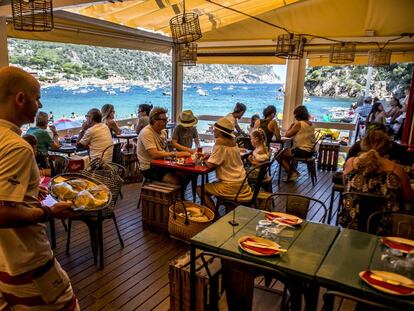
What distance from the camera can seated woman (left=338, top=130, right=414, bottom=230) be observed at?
2.71m

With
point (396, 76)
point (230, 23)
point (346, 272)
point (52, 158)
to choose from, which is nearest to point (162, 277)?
point (346, 272)

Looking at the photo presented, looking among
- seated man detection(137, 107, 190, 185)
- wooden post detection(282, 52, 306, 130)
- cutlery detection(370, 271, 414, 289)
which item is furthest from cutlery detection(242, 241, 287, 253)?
wooden post detection(282, 52, 306, 130)

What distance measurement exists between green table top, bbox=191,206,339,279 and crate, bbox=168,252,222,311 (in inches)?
6.8

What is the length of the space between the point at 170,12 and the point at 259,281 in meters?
4.85

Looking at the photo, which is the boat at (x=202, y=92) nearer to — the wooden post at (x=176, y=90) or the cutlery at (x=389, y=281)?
the wooden post at (x=176, y=90)

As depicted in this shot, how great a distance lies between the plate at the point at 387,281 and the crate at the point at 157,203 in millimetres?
2367

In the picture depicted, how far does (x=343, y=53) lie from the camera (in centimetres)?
614

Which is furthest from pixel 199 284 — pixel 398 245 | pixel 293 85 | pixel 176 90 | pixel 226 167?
pixel 176 90

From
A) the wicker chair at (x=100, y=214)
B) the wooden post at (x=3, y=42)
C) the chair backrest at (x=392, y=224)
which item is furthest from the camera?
the wooden post at (x=3, y=42)

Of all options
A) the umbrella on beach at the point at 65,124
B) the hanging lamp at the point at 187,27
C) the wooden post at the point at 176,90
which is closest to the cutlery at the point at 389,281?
the hanging lamp at the point at 187,27

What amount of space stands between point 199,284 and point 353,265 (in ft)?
3.10

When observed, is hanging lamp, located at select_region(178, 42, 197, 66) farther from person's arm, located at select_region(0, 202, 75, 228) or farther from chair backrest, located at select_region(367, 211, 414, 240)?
person's arm, located at select_region(0, 202, 75, 228)

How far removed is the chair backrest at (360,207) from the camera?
271 cm

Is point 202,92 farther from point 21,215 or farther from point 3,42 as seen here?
A: point 21,215
